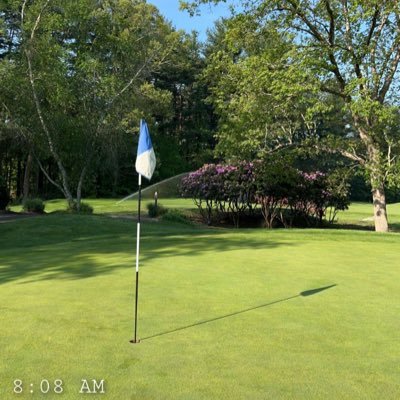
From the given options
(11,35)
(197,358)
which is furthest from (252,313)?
(11,35)

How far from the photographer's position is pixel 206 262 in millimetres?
8367

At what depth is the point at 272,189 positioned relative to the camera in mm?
20688

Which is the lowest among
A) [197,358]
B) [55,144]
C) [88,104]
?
[197,358]

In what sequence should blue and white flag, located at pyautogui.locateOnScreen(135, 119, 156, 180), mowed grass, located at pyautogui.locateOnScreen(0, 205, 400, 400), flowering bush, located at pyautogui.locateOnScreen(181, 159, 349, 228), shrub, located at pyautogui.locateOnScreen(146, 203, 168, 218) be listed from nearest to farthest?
mowed grass, located at pyautogui.locateOnScreen(0, 205, 400, 400)
blue and white flag, located at pyautogui.locateOnScreen(135, 119, 156, 180)
flowering bush, located at pyautogui.locateOnScreen(181, 159, 349, 228)
shrub, located at pyautogui.locateOnScreen(146, 203, 168, 218)

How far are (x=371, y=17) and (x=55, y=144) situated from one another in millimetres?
13226

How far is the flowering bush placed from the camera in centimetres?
2023

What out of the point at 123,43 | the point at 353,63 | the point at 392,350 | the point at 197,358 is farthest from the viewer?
the point at 123,43

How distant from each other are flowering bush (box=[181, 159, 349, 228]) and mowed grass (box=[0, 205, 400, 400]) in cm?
1105

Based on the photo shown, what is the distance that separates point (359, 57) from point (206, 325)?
13.7 meters

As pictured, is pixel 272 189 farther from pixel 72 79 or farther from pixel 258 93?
pixel 72 79

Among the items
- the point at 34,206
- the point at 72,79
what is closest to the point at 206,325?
the point at 72,79

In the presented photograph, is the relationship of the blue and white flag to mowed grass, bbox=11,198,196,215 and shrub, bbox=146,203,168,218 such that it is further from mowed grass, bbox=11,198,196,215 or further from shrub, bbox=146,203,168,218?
mowed grass, bbox=11,198,196,215

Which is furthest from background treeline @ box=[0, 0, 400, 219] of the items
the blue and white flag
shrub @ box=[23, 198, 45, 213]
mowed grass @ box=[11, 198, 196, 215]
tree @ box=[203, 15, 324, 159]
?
the blue and white flag

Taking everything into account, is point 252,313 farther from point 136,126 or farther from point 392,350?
point 136,126
